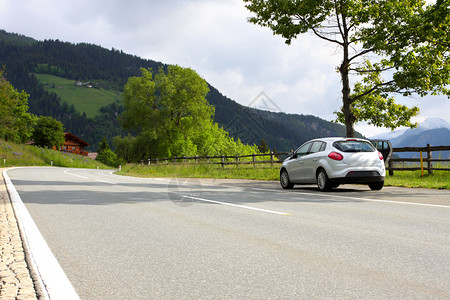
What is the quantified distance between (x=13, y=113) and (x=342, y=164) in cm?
7851

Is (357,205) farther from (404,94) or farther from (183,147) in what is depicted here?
(183,147)

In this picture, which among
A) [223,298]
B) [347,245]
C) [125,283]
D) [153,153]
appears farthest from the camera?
[153,153]

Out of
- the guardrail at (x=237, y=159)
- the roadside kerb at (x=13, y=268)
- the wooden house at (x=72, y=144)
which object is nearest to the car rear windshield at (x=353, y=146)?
the roadside kerb at (x=13, y=268)

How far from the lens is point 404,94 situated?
1850 cm

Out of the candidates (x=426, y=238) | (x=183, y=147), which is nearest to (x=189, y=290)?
(x=426, y=238)

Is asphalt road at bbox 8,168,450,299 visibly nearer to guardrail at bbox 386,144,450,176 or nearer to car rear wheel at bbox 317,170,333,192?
car rear wheel at bbox 317,170,333,192

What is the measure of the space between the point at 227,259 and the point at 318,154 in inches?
360

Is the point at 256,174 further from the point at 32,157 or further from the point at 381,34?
the point at 32,157

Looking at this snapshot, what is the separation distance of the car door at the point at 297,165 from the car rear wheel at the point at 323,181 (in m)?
0.87

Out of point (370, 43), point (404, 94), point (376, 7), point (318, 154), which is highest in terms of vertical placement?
point (376, 7)

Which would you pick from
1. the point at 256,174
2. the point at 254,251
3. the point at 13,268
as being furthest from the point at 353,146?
the point at 256,174

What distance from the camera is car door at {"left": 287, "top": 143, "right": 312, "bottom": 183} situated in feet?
44.9

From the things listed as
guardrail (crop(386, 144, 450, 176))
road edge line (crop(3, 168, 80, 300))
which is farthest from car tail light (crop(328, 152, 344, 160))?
road edge line (crop(3, 168, 80, 300))

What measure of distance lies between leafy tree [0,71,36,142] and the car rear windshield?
2375 inches
